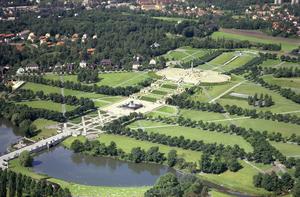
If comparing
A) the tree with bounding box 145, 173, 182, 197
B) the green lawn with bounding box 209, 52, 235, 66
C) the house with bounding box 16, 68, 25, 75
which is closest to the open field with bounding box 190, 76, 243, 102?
the green lawn with bounding box 209, 52, 235, 66

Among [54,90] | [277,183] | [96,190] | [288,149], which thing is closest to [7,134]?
[54,90]

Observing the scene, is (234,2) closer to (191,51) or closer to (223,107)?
(191,51)

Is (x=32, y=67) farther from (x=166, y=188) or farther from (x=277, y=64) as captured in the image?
(x=166, y=188)

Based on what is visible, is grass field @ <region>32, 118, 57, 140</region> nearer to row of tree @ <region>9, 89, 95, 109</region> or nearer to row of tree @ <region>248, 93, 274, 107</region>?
row of tree @ <region>9, 89, 95, 109</region>

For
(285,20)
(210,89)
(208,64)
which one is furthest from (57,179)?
(285,20)

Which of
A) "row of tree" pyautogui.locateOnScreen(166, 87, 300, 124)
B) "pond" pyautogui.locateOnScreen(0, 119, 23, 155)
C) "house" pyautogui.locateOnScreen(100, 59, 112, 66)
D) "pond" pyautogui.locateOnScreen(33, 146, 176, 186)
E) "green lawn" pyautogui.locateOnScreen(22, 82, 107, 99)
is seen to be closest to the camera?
"pond" pyautogui.locateOnScreen(33, 146, 176, 186)

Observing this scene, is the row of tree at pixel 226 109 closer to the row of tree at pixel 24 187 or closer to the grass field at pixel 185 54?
the grass field at pixel 185 54
